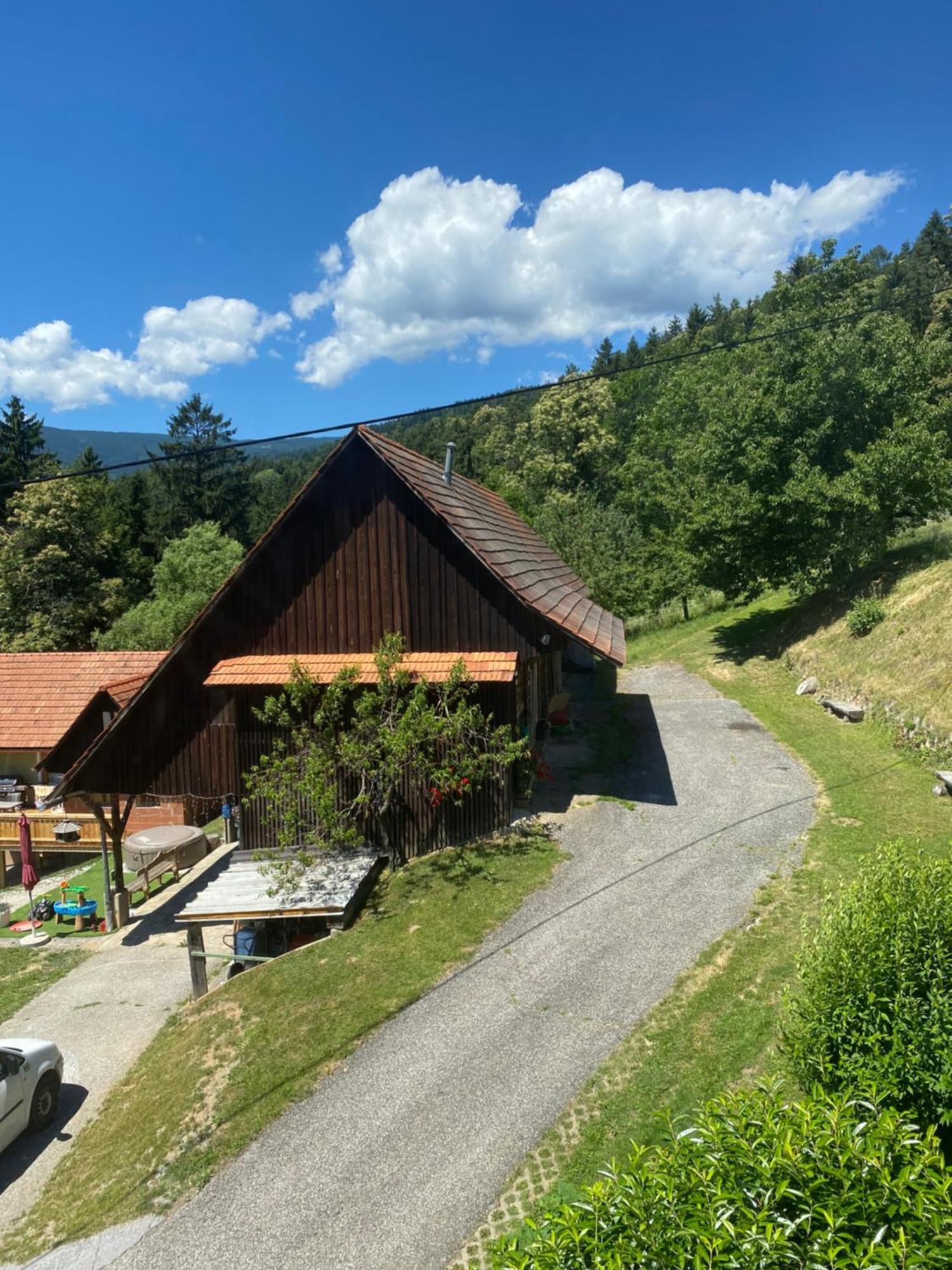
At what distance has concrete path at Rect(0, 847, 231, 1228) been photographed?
28.9 ft

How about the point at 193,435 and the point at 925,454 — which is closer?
the point at 925,454

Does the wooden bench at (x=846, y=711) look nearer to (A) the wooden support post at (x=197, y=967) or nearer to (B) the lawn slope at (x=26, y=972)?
(A) the wooden support post at (x=197, y=967)

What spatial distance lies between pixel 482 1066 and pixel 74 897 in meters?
16.2

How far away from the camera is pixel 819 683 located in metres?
22.3

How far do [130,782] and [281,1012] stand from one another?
787cm

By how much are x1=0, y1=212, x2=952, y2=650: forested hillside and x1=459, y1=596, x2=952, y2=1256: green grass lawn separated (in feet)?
26.8

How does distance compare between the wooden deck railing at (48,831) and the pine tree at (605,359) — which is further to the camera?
the pine tree at (605,359)

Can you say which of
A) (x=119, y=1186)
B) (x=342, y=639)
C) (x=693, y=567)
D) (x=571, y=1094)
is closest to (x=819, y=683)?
(x=693, y=567)

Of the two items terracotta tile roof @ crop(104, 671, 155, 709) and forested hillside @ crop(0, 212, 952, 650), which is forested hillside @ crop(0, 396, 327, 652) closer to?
forested hillside @ crop(0, 212, 952, 650)

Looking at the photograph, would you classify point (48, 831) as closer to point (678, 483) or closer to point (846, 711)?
point (846, 711)

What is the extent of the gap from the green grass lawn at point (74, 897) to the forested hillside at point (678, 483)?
11.7m

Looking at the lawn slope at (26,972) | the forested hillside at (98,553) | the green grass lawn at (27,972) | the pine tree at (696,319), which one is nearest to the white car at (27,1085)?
the lawn slope at (26,972)

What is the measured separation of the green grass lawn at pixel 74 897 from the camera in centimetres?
1692

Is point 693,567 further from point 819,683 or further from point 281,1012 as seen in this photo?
point 281,1012
